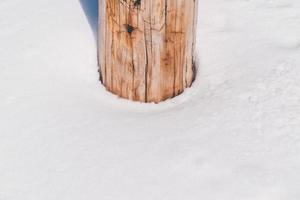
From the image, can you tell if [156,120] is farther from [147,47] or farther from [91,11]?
[91,11]

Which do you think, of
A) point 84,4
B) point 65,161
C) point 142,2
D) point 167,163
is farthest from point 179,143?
point 84,4

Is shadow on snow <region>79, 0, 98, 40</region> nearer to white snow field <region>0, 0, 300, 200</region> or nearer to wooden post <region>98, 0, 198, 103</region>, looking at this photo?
white snow field <region>0, 0, 300, 200</region>

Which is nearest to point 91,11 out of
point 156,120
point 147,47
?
point 147,47

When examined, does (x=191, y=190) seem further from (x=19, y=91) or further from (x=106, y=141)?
(x=19, y=91)

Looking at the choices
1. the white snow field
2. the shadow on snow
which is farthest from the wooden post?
the shadow on snow

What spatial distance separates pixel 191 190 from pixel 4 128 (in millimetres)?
964

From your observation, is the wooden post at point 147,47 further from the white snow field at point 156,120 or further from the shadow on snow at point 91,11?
the shadow on snow at point 91,11

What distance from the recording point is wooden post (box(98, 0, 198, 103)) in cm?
231

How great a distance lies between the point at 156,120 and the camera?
2344 mm

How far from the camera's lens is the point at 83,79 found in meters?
2.61

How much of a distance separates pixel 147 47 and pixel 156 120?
35 centimetres

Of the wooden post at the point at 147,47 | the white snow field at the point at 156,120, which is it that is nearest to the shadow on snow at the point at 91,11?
the white snow field at the point at 156,120

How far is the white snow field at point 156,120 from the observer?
6.68ft

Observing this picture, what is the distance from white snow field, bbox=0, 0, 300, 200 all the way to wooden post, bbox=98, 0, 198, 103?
78 mm
